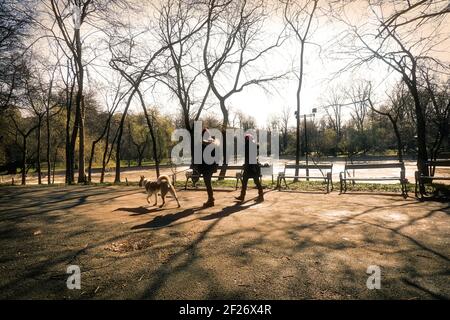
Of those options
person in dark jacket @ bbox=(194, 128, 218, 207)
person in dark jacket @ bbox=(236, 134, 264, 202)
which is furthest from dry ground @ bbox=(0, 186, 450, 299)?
person in dark jacket @ bbox=(236, 134, 264, 202)

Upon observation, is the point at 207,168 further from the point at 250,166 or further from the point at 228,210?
the point at 250,166

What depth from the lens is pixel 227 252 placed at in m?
4.29

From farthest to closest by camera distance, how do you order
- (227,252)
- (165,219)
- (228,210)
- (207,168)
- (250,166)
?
(250,166) → (207,168) → (228,210) → (165,219) → (227,252)

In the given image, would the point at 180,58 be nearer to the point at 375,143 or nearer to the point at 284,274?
the point at 284,274

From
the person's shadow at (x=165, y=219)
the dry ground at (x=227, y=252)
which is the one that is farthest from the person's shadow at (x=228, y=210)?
the person's shadow at (x=165, y=219)

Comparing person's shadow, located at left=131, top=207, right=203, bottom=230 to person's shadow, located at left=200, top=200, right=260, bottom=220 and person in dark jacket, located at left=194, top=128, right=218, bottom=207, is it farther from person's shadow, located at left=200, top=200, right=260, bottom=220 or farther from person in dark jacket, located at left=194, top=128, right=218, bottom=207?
person in dark jacket, located at left=194, top=128, right=218, bottom=207

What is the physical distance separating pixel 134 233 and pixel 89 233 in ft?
2.56

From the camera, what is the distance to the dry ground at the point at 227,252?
316cm

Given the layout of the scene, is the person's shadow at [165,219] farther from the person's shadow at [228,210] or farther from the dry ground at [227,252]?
the person's shadow at [228,210]

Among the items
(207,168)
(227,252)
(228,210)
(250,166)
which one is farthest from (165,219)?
(250,166)

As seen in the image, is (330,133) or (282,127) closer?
(330,133)

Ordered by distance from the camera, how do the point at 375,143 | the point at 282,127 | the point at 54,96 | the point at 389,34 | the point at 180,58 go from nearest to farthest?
the point at 389,34 < the point at 180,58 < the point at 54,96 < the point at 375,143 < the point at 282,127
